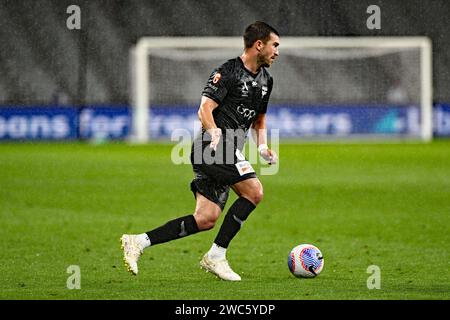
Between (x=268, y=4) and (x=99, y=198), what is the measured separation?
17.0m

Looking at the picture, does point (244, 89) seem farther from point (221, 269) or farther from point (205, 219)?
point (221, 269)

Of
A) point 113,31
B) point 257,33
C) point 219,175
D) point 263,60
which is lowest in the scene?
point 219,175

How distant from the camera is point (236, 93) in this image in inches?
376

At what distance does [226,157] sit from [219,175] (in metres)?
0.15

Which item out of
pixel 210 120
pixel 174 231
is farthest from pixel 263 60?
pixel 174 231

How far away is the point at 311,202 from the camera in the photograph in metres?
16.9

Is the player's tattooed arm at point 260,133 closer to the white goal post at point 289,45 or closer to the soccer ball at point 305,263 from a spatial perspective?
the soccer ball at point 305,263

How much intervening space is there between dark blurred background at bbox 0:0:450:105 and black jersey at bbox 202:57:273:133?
23461 millimetres

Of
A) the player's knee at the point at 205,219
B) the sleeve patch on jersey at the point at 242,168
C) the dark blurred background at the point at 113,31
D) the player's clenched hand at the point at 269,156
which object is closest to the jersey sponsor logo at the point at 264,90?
the player's clenched hand at the point at 269,156

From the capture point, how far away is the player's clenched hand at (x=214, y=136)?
29.5 feet

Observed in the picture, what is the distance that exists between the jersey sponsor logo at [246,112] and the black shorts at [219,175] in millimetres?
341

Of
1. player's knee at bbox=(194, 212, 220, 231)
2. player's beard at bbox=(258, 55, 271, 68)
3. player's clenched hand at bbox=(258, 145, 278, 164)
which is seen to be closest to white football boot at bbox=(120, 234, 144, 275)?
player's knee at bbox=(194, 212, 220, 231)

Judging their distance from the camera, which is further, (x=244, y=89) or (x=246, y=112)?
(x=246, y=112)

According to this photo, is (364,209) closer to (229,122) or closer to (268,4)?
(229,122)
